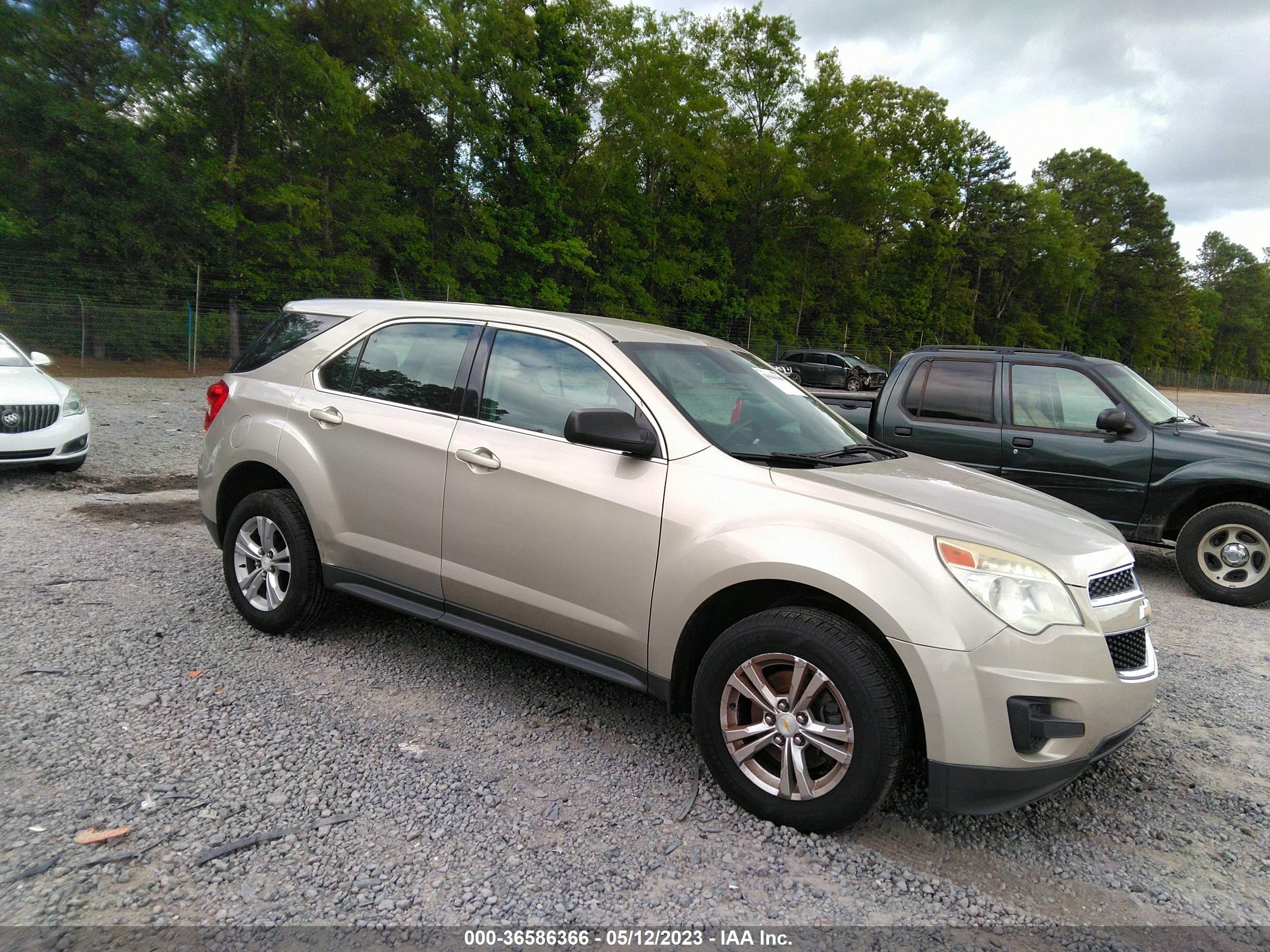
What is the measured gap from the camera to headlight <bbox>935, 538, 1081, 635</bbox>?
Answer: 2.68m

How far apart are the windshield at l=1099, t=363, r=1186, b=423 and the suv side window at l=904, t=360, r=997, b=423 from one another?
932 millimetres

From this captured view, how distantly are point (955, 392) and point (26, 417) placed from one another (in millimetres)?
8820

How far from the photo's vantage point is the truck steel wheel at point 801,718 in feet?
8.86

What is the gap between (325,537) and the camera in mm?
4215

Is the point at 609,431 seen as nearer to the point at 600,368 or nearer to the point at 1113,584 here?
the point at 600,368

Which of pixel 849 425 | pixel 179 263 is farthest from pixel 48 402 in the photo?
pixel 179 263

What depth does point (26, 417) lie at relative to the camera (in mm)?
7914

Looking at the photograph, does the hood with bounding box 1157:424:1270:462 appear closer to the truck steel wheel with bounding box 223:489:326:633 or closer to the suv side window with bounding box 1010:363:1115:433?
the suv side window with bounding box 1010:363:1115:433

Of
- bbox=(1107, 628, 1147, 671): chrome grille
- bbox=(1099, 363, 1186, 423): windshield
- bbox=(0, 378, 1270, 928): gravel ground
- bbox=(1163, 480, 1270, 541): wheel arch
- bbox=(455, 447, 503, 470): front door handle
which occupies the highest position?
bbox=(1099, 363, 1186, 423): windshield

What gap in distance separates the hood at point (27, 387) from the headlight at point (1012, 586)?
8.68 meters

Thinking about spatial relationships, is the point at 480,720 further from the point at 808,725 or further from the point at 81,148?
the point at 81,148

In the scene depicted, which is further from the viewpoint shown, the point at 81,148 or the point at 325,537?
the point at 81,148

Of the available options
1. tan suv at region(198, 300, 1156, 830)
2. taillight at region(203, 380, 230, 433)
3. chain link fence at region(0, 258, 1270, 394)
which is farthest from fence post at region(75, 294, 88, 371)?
tan suv at region(198, 300, 1156, 830)

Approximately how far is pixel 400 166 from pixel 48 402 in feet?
85.5
